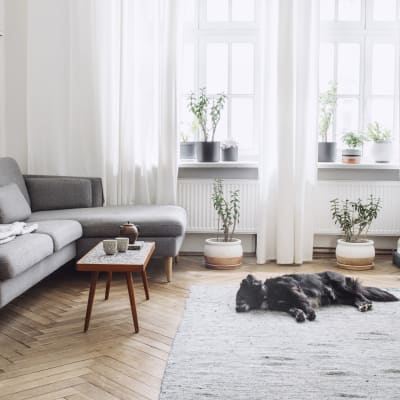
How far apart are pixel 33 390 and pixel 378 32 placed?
4.29 metres

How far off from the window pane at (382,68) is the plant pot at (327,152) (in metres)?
0.65

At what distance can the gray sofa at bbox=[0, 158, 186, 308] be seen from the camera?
315 centimetres

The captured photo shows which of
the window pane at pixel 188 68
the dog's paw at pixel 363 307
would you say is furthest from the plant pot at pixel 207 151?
the dog's paw at pixel 363 307

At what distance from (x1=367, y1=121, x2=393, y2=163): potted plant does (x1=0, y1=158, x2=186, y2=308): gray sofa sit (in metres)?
1.78

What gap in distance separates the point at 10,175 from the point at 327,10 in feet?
9.81

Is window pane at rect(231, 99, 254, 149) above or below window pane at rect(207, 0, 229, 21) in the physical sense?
below

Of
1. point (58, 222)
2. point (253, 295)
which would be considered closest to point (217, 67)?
point (58, 222)

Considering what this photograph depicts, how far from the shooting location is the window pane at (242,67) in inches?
213

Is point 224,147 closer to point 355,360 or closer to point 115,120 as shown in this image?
point 115,120

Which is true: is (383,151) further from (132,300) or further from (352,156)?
(132,300)

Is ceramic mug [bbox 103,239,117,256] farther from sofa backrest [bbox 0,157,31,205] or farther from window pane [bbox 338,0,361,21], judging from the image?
window pane [bbox 338,0,361,21]

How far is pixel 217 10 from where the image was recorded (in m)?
5.41

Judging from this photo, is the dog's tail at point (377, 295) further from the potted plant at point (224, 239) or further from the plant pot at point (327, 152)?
the plant pot at point (327, 152)

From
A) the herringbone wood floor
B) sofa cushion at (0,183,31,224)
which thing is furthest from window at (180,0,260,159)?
sofa cushion at (0,183,31,224)
